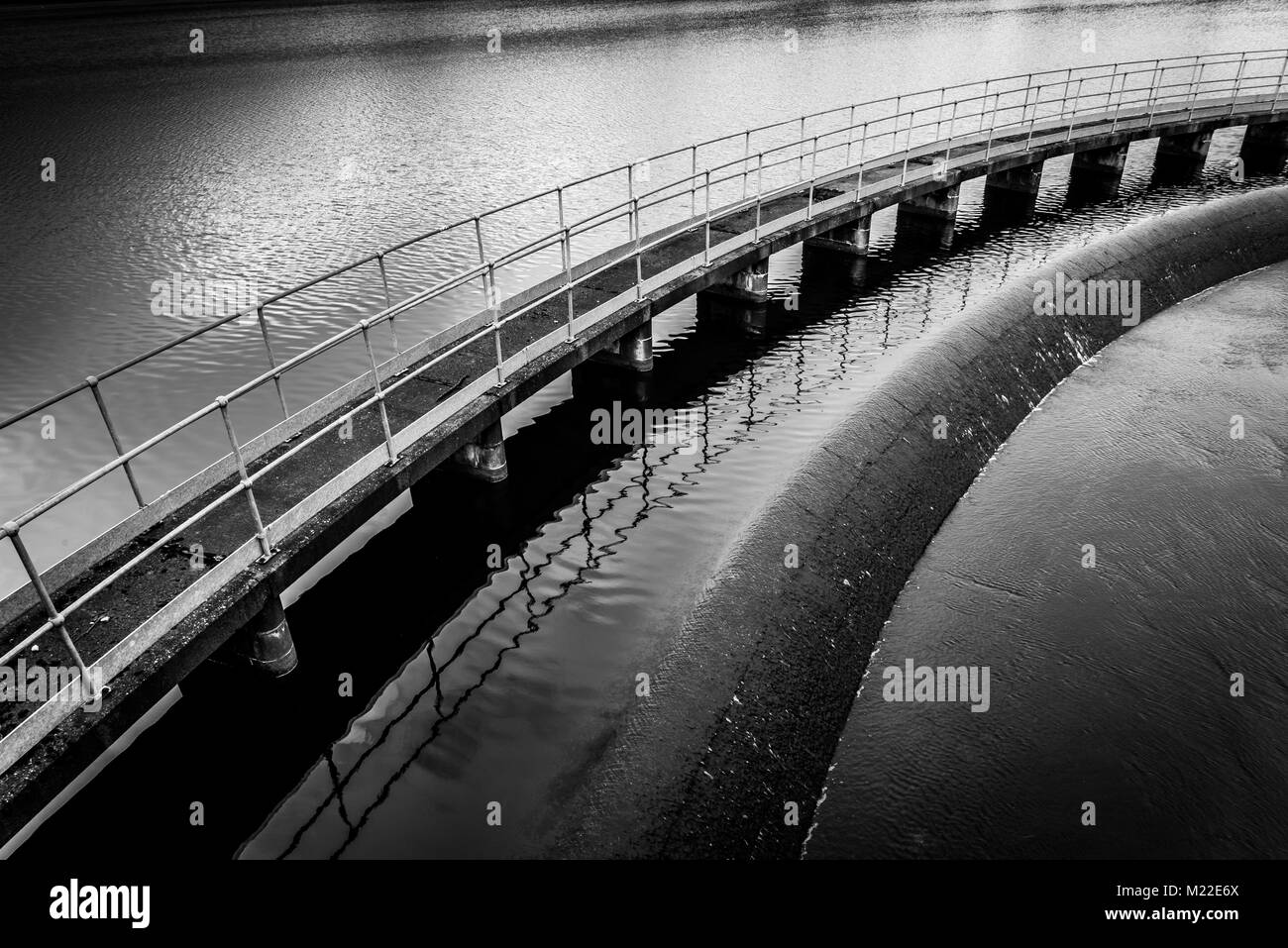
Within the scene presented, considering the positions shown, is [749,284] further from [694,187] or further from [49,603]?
[49,603]

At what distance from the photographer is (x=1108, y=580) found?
9.41 metres

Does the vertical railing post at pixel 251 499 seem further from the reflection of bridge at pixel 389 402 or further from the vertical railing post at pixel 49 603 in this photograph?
the vertical railing post at pixel 49 603

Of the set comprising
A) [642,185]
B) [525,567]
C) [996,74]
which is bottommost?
[525,567]

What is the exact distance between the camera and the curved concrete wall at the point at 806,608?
614 cm

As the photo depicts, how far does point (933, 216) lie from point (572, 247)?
29.2 ft

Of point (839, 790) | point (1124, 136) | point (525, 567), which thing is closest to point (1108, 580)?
point (839, 790)

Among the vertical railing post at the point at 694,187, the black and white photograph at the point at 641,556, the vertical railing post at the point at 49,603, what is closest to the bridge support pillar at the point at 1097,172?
the black and white photograph at the point at 641,556

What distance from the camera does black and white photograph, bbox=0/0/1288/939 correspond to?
6293 mm

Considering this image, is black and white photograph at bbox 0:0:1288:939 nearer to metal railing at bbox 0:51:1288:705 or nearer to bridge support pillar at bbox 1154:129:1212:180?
metal railing at bbox 0:51:1288:705

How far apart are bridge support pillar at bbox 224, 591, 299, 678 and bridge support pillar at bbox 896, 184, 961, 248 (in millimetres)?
16921

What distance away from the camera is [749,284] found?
15.6 metres

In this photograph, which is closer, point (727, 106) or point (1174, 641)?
point (1174, 641)
